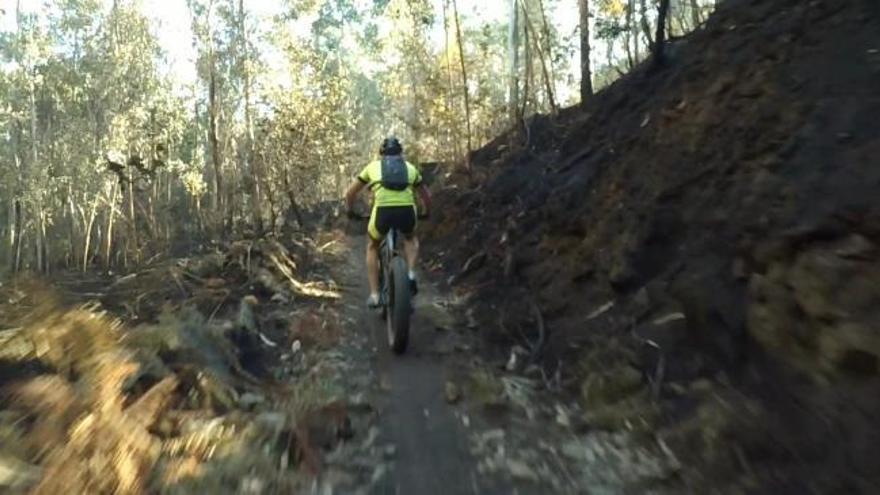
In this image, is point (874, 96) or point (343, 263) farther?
point (343, 263)

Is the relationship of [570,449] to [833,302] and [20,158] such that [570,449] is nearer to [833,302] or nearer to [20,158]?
[833,302]

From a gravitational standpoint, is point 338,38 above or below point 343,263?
above

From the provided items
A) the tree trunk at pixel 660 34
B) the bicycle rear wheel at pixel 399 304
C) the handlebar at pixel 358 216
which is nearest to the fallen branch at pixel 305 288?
the handlebar at pixel 358 216

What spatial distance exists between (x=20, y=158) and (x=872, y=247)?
145 ft

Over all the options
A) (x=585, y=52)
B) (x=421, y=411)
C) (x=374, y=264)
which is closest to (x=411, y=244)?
(x=374, y=264)

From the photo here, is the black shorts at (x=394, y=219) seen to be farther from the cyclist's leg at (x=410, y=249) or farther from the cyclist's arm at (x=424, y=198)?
the cyclist's arm at (x=424, y=198)

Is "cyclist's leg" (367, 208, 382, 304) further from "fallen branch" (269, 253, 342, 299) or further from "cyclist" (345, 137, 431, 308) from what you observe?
"fallen branch" (269, 253, 342, 299)

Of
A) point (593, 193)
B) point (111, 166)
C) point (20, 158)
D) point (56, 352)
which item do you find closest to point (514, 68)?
point (111, 166)

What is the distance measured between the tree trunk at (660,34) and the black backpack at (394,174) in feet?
11.5

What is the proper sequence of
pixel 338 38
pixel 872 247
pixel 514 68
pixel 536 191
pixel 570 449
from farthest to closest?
pixel 338 38 < pixel 514 68 < pixel 536 191 < pixel 570 449 < pixel 872 247

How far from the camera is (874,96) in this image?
5008 mm

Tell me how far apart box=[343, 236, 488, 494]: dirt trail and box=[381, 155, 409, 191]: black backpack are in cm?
156

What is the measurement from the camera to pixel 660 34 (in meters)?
9.54

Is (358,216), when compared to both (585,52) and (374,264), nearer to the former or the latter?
(374,264)
